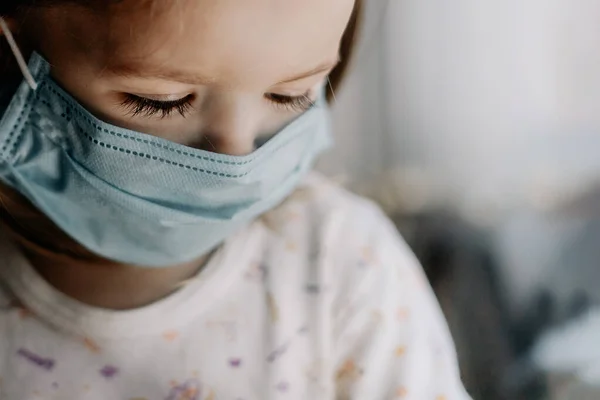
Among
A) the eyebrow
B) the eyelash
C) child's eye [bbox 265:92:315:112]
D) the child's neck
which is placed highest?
the eyebrow

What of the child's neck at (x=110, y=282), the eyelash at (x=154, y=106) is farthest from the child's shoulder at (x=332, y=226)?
the eyelash at (x=154, y=106)

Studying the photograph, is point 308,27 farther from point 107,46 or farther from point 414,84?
point 414,84

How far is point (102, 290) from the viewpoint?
70 centimetres

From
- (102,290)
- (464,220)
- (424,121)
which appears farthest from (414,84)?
(102,290)

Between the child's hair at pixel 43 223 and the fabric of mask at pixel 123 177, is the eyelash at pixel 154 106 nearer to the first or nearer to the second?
the fabric of mask at pixel 123 177

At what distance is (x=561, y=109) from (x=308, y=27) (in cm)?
63

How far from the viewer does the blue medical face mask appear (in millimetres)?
554

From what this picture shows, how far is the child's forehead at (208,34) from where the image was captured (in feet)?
1.59

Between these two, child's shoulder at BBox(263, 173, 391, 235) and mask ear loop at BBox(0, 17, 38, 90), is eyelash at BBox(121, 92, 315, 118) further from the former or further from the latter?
child's shoulder at BBox(263, 173, 391, 235)

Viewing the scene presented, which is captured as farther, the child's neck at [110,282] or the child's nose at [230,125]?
the child's neck at [110,282]

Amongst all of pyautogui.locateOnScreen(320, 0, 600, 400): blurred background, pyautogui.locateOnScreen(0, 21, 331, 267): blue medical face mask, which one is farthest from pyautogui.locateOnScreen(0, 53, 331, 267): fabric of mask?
pyautogui.locateOnScreen(320, 0, 600, 400): blurred background

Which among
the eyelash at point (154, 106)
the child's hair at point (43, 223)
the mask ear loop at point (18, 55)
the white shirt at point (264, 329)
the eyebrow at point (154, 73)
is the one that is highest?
the mask ear loop at point (18, 55)

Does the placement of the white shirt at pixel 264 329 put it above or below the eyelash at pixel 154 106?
below

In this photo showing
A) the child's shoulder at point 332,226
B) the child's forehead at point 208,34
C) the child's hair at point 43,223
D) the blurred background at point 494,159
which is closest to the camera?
the child's forehead at point 208,34
